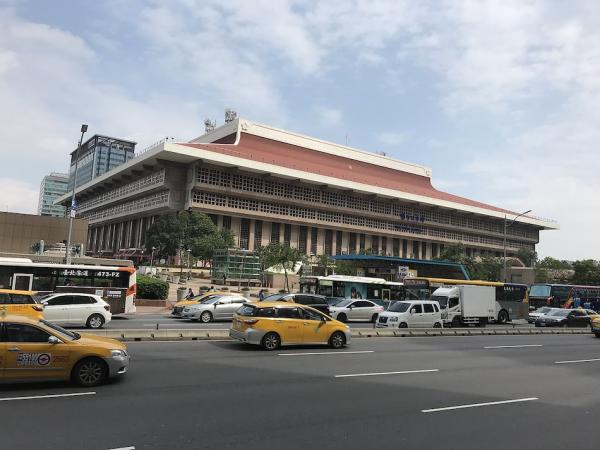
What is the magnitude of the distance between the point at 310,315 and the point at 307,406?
25.4 feet

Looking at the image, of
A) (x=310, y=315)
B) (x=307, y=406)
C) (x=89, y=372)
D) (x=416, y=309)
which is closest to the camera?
(x=307, y=406)

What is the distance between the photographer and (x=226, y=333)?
18250 millimetres

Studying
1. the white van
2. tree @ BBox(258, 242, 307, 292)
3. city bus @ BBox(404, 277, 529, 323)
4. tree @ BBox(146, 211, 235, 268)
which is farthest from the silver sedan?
tree @ BBox(146, 211, 235, 268)

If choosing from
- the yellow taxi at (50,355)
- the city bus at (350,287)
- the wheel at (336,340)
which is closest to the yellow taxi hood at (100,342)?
the yellow taxi at (50,355)

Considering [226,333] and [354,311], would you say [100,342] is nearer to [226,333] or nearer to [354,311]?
[226,333]

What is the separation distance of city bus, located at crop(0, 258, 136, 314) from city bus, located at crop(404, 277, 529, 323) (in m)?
18.9

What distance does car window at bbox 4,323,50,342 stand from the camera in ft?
30.0

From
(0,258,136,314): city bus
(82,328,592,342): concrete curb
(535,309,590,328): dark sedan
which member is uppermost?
(0,258,136,314): city bus

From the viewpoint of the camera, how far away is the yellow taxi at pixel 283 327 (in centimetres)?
1547

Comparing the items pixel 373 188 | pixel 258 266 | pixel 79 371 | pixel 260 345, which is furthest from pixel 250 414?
pixel 373 188

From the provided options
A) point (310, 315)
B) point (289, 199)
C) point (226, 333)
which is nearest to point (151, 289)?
point (226, 333)

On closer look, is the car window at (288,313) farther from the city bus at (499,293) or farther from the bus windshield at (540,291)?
the bus windshield at (540,291)

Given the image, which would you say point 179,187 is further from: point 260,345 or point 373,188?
point 260,345

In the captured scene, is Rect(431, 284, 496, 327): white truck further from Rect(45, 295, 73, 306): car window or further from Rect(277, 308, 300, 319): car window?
Rect(45, 295, 73, 306): car window
